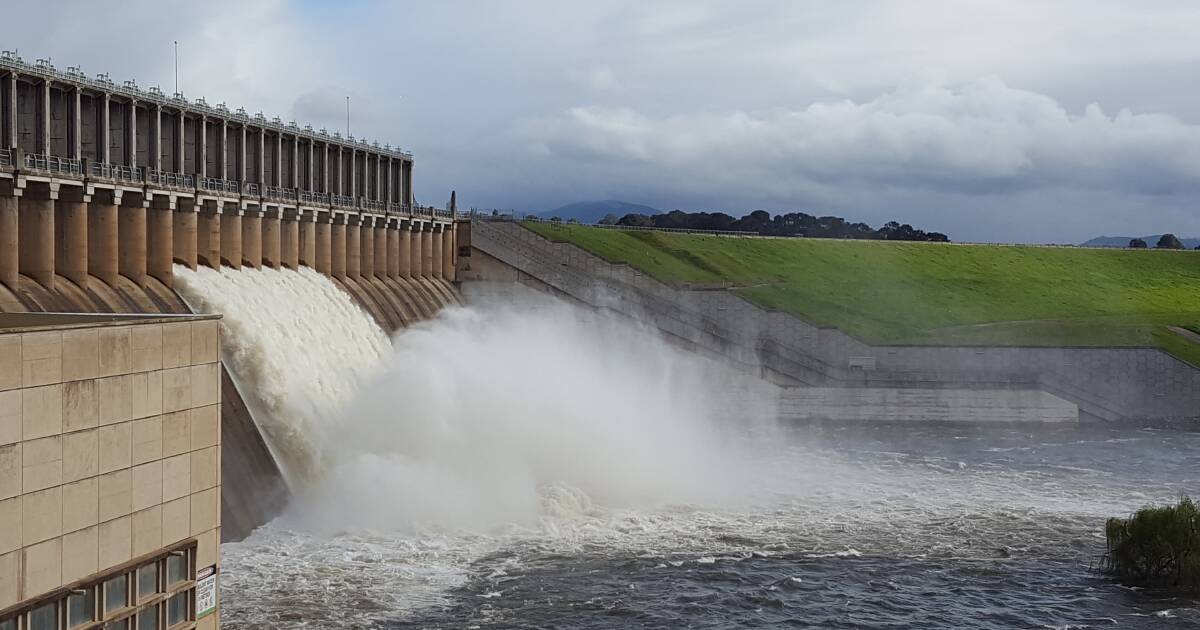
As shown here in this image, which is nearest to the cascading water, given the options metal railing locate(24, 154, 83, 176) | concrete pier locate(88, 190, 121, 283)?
concrete pier locate(88, 190, 121, 283)

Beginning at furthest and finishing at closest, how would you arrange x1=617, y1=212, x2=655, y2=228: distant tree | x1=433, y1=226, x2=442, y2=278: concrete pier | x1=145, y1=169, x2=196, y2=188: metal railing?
x1=617, y1=212, x2=655, y2=228: distant tree < x1=433, y1=226, x2=442, y2=278: concrete pier < x1=145, y1=169, x2=196, y2=188: metal railing

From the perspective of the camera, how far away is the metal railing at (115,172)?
1646 inches

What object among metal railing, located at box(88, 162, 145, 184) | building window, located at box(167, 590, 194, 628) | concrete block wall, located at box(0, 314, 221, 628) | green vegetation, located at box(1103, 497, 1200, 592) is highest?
metal railing, located at box(88, 162, 145, 184)

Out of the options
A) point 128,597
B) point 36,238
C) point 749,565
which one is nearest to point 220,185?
point 36,238

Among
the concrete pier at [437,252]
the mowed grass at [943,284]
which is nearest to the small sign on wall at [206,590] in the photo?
the concrete pier at [437,252]

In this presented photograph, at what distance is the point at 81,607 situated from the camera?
17.1 m

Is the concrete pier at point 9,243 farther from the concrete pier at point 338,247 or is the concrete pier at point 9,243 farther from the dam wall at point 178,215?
the concrete pier at point 338,247

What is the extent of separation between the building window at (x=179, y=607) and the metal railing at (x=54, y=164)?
23.9 m

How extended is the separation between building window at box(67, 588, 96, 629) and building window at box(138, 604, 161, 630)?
1.10m

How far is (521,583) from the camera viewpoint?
32.1 m

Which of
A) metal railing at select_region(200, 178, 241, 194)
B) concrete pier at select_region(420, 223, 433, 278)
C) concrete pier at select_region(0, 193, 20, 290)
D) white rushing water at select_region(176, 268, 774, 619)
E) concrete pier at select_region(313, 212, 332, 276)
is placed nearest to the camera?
concrete pier at select_region(0, 193, 20, 290)

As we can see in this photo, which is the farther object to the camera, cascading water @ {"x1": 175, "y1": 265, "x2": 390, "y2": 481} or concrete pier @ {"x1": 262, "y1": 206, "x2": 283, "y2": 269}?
concrete pier @ {"x1": 262, "y1": 206, "x2": 283, "y2": 269}

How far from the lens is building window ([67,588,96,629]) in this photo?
55.5ft

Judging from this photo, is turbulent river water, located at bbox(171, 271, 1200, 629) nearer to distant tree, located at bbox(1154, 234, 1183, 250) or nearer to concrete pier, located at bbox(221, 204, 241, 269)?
concrete pier, located at bbox(221, 204, 241, 269)
